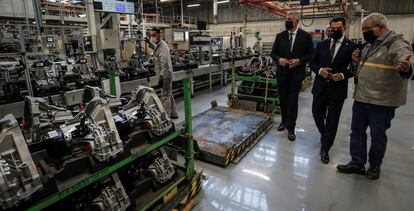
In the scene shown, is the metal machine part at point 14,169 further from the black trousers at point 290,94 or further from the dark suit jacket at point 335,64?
the black trousers at point 290,94

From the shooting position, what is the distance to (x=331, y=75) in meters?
2.61

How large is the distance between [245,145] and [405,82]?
1.81m

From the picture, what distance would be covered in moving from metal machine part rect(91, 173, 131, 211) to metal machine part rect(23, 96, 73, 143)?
1.78ft

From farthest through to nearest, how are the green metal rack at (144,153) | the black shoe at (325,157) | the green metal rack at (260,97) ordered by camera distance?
the green metal rack at (260,97), the black shoe at (325,157), the green metal rack at (144,153)

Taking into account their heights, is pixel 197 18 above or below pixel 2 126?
above

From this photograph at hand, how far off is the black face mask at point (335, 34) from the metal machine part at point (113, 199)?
8.32 ft

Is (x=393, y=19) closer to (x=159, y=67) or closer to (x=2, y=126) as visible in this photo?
(x=159, y=67)

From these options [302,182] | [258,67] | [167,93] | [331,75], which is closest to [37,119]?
[302,182]

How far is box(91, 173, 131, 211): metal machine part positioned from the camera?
5.23ft

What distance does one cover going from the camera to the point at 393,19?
532 inches

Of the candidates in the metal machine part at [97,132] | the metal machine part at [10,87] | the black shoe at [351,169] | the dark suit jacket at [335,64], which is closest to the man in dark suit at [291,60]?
the dark suit jacket at [335,64]

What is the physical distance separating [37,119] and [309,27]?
52.7ft

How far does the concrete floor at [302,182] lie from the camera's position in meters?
2.21

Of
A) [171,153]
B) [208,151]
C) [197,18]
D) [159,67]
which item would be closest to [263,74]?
[159,67]
